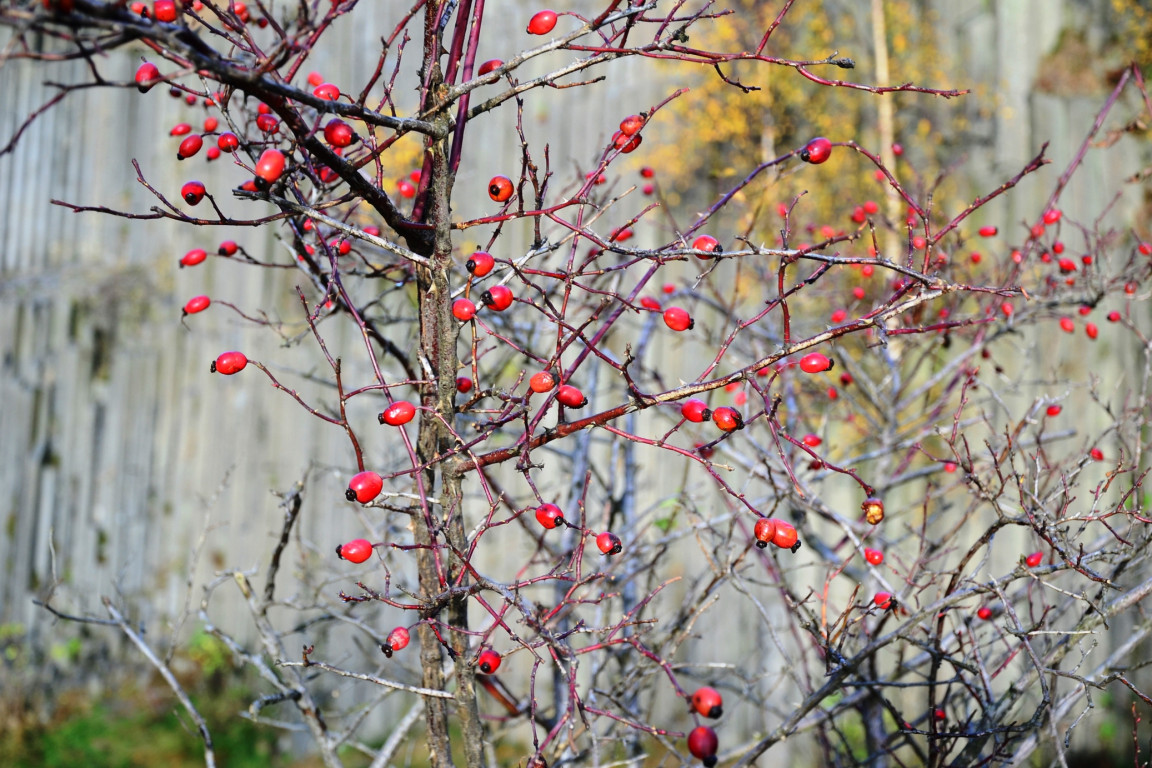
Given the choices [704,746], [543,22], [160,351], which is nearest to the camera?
[704,746]

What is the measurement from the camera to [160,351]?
15.8ft

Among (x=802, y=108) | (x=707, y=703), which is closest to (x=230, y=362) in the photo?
(x=707, y=703)

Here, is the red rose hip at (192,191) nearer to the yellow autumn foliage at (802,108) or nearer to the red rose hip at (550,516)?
the red rose hip at (550,516)

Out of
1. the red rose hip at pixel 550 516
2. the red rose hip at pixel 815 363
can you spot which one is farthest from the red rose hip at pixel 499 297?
the red rose hip at pixel 815 363

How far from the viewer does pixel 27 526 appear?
4.68m

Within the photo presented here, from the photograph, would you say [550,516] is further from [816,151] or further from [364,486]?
[816,151]

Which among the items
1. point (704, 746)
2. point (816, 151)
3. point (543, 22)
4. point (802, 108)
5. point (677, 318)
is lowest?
point (704, 746)

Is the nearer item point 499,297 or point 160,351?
point 499,297

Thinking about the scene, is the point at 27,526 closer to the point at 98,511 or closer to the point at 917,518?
the point at 98,511

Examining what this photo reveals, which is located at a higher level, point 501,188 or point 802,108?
point 802,108

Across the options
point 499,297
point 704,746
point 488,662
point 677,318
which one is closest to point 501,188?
point 499,297

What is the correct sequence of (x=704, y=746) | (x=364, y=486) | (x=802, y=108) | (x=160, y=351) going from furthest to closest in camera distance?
(x=802, y=108) < (x=160, y=351) < (x=364, y=486) < (x=704, y=746)

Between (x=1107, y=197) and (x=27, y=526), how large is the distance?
601cm

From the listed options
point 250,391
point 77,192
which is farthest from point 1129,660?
point 77,192
